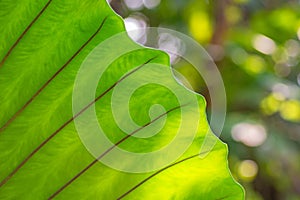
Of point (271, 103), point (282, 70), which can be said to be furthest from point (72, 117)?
point (282, 70)

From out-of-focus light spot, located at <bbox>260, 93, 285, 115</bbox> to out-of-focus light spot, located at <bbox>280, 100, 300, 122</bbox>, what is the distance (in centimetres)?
2

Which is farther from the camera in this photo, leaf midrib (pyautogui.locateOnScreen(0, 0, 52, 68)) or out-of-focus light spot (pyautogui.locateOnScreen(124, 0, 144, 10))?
out-of-focus light spot (pyautogui.locateOnScreen(124, 0, 144, 10))

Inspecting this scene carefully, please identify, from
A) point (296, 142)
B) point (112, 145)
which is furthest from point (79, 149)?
point (296, 142)

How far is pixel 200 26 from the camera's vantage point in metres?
1.88

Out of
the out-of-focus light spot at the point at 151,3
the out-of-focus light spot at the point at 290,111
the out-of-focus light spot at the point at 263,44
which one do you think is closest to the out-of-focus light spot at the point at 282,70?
the out-of-focus light spot at the point at 263,44

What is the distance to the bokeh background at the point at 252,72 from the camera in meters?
1.75

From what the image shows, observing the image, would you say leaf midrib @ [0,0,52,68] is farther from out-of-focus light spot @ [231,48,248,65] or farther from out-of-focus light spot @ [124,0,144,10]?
out-of-focus light spot @ [124,0,144,10]

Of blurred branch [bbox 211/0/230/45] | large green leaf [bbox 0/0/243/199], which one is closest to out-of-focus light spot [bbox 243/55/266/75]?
blurred branch [bbox 211/0/230/45]

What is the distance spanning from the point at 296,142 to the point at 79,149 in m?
1.53

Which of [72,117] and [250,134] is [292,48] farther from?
[72,117]

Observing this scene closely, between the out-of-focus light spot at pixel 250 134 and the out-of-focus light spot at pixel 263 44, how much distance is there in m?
0.38

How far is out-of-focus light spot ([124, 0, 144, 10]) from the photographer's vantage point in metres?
2.18

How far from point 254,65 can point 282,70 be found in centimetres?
26

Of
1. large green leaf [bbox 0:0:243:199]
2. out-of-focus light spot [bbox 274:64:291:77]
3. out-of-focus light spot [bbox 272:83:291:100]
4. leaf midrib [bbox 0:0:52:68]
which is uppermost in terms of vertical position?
leaf midrib [bbox 0:0:52:68]
